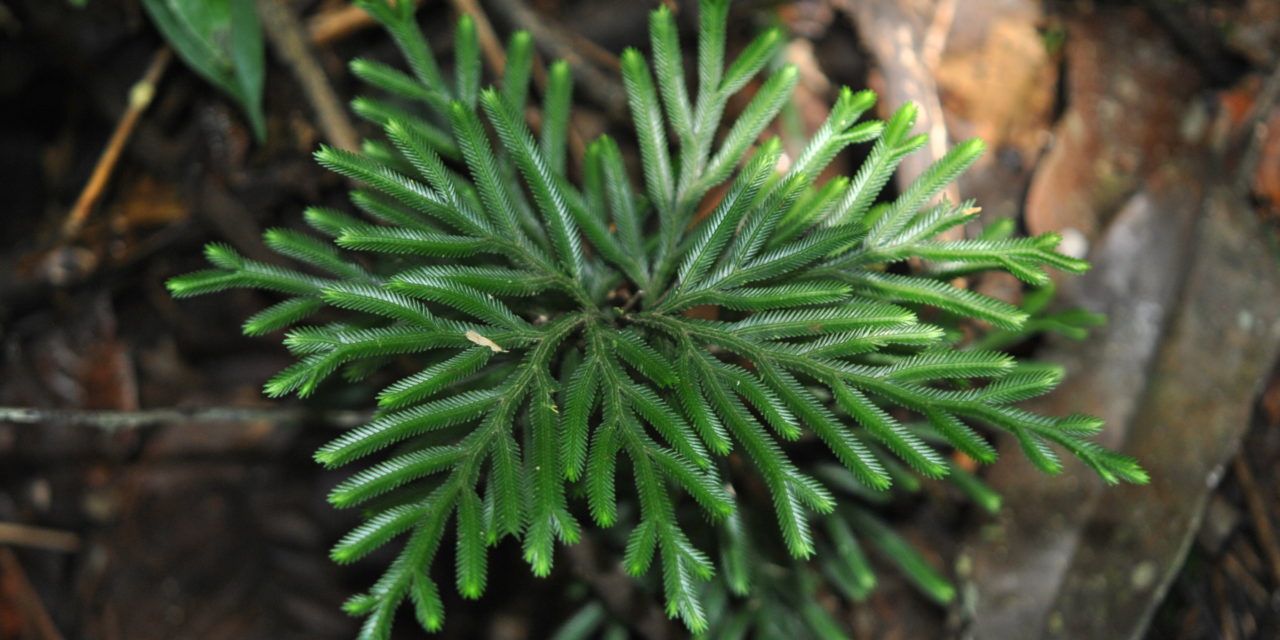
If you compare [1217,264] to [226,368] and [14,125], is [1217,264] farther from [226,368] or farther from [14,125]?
[14,125]

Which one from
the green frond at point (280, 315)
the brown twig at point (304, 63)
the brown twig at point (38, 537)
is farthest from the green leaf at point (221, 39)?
the brown twig at point (38, 537)

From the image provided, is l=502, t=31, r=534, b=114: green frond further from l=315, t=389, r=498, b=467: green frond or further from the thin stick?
the thin stick

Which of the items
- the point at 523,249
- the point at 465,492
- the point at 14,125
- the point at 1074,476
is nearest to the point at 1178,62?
the point at 1074,476

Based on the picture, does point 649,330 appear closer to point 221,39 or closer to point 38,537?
point 221,39

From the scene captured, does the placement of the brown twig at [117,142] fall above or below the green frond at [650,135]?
below

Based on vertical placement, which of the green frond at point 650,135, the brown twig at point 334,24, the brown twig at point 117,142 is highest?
the green frond at point 650,135

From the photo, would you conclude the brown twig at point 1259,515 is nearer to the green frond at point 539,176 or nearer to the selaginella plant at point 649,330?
the selaginella plant at point 649,330
